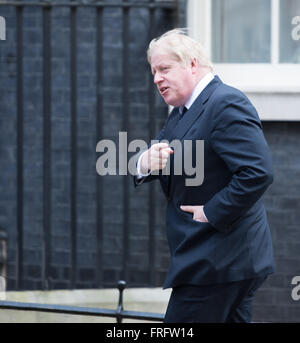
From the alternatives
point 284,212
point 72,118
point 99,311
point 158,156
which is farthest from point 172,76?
point 284,212

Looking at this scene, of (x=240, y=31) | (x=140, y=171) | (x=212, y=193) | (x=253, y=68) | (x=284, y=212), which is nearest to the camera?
(x=212, y=193)

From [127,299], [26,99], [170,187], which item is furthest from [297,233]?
[170,187]

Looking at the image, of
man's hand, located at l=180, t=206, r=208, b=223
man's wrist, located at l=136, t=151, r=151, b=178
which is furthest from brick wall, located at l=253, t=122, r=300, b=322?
man's hand, located at l=180, t=206, r=208, b=223

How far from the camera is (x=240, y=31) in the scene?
6680 mm

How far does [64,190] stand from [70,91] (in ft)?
2.58

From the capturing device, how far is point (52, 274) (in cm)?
664

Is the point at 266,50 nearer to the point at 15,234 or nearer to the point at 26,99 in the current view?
the point at 26,99

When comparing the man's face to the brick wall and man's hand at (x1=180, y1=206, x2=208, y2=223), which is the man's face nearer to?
man's hand at (x1=180, y1=206, x2=208, y2=223)

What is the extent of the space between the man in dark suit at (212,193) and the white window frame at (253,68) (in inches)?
115

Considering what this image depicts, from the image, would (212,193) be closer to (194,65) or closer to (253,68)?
(194,65)

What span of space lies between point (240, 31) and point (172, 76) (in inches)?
133

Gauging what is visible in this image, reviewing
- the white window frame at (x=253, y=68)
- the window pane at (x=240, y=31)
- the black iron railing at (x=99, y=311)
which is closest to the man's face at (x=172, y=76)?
the black iron railing at (x=99, y=311)

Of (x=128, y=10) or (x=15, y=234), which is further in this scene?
(x=15, y=234)

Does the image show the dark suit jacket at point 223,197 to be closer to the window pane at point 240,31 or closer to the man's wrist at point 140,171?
the man's wrist at point 140,171
